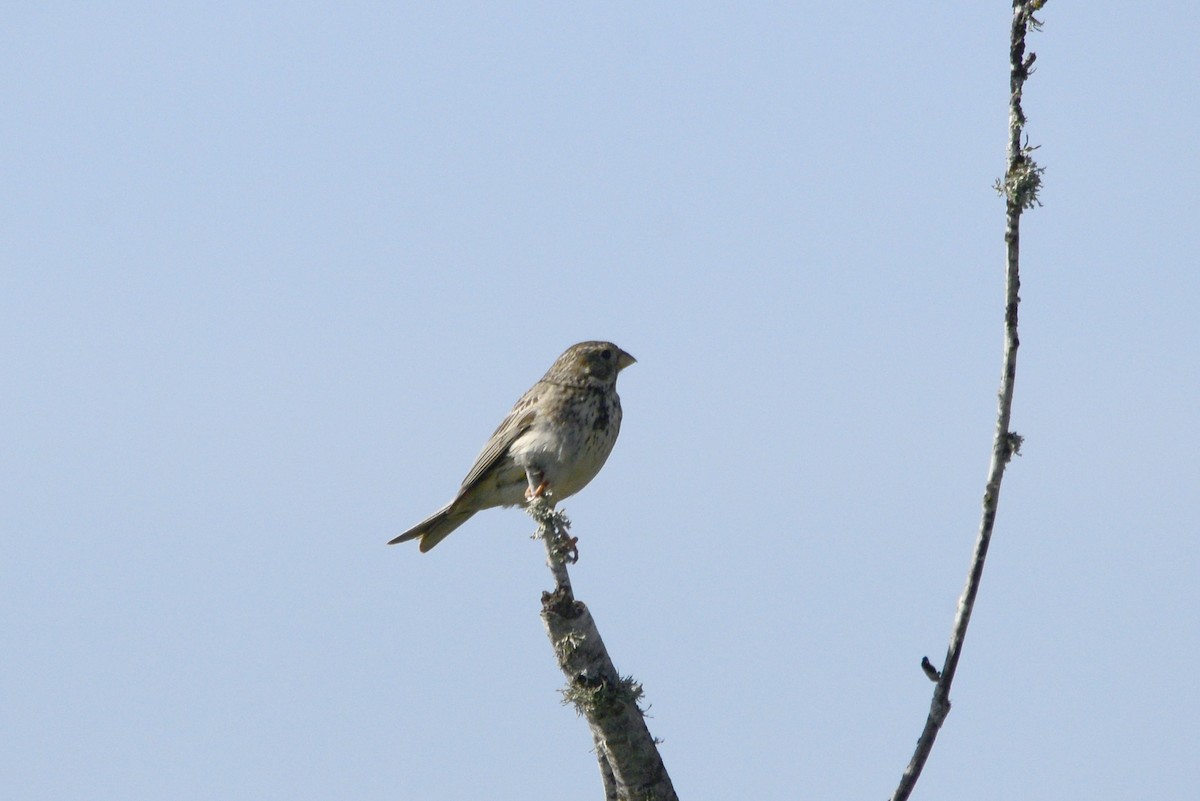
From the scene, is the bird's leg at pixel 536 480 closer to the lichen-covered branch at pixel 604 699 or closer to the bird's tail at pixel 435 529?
the bird's tail at pixel 435 529

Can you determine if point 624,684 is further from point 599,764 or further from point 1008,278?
point 1008,278

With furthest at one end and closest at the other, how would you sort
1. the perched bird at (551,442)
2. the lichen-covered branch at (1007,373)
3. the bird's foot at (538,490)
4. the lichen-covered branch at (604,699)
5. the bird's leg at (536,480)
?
the perched bird at (551,442) < the bird's leg at (536,480) < the bird's foot at (538,490) < the lichen-covered branch at (604,699) < the lichen-covered branch at (1007,373)

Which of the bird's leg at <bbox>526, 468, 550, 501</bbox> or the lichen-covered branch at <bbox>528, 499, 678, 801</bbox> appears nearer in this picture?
the lichen-covered branch at <bbox>528, 499, 678, 801</bbox>

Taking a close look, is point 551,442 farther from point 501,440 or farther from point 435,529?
point 435,529

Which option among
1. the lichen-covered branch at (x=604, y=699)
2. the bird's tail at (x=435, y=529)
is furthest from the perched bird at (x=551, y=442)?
the lichen-covered branch at (x=604, y=699)

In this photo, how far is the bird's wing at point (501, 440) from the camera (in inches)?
399

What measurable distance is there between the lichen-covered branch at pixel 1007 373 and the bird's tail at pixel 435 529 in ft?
17.6

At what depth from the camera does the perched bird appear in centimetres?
989

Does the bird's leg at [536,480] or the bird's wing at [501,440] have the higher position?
the bird's wing at [501,440]

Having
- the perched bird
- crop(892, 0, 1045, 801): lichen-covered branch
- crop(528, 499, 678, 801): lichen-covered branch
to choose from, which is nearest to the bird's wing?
the perched bird

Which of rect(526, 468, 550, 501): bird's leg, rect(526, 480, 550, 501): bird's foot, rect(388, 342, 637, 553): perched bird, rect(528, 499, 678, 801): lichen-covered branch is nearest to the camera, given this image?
rect(528, 499, 678, 801): lichen-covered branch

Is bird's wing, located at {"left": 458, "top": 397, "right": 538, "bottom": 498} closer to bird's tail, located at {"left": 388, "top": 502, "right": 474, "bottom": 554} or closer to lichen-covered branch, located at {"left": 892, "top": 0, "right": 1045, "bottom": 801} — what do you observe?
bird's tail, located at {"left": 388, "top": 502, "right": 474, "bottom": 554}

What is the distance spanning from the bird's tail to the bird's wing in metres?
0.25

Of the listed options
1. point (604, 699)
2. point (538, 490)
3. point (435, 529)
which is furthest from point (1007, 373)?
point (435, 529)
